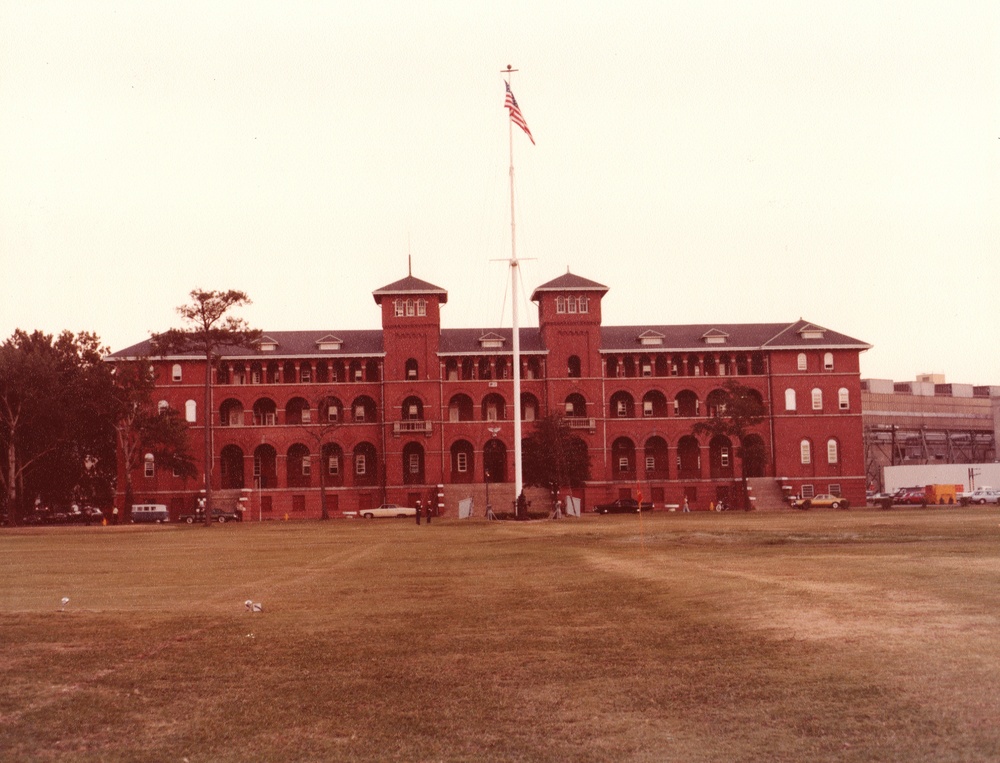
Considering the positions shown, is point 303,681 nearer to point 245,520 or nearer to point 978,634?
point 978,634

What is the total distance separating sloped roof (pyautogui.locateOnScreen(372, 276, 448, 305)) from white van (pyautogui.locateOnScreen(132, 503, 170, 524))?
2684 centimetres

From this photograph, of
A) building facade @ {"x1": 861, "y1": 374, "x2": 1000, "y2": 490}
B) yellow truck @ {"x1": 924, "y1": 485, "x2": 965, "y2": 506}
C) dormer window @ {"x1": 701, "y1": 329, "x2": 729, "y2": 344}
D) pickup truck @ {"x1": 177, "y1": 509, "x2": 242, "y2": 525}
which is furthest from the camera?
building facade @ {"x1": 861, "y1": 374, "x2": 1000, "y2": 490}

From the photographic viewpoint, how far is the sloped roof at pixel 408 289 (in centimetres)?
9975

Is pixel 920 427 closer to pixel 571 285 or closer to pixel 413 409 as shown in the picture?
pixel 571 285

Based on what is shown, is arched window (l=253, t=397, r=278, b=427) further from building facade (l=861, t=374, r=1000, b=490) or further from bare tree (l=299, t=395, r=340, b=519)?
building facade (l=861, t=374, r=1000, b=490)

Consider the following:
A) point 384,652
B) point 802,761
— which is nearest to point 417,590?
point 384,652

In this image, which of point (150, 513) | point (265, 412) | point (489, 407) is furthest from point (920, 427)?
point (150, 513)

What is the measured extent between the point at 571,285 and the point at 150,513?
4263cm

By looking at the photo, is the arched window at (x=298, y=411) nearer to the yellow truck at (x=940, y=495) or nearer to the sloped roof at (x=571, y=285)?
the sloped roof at (x=571, y=285)

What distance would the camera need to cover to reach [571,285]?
100625mm

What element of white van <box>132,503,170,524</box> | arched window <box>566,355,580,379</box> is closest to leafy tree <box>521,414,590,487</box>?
arched window <box>566,355,580,379</box>

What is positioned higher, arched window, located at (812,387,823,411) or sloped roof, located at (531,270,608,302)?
sloped roof, located at (531,270,608,302)

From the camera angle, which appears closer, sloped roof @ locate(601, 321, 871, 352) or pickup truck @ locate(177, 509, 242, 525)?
pickup truck @ locate(177, 509, 242, 525)

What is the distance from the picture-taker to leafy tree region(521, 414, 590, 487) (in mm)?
90875
